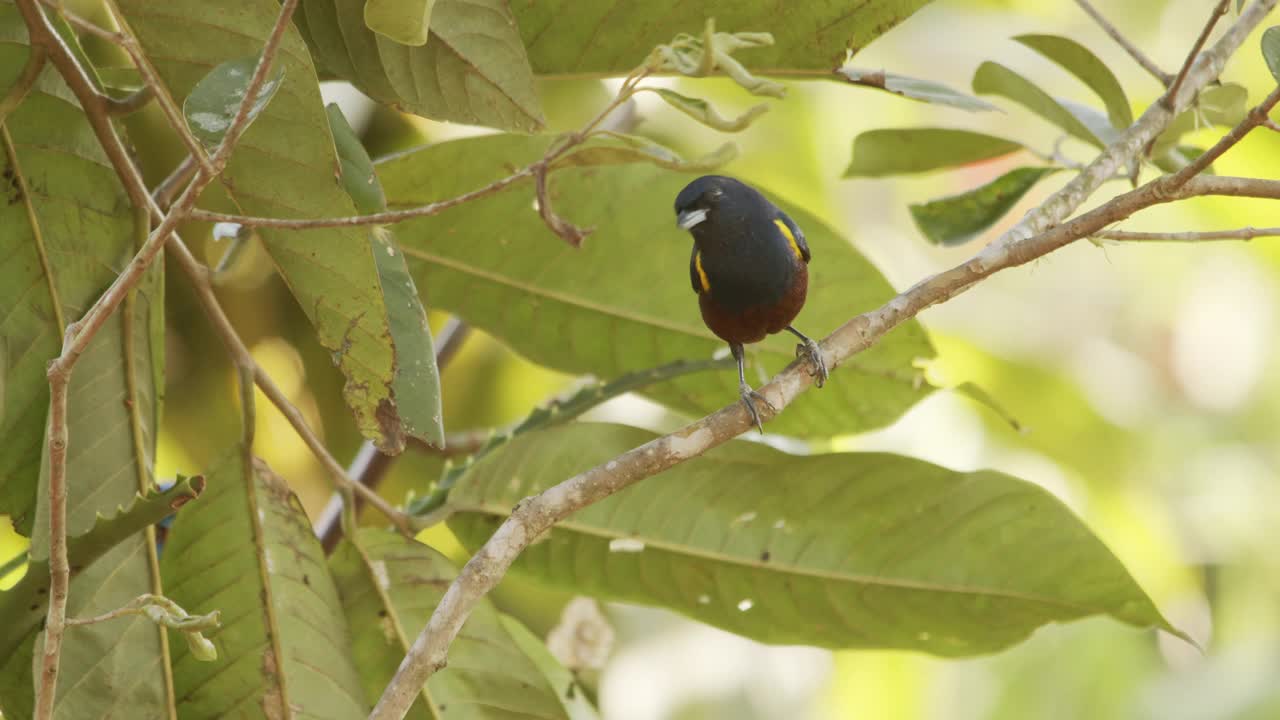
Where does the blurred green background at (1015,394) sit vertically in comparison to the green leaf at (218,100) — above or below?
above

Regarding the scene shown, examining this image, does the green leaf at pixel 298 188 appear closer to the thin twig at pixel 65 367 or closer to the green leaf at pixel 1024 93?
the thin twig at pixel 65 367

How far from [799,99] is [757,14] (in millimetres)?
1738

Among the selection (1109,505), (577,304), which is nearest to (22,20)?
(577,304)

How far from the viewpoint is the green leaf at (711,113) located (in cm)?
74

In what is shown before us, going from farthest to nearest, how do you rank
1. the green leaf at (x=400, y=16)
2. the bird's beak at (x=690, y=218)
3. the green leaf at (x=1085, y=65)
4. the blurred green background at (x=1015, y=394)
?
the blurred green background at (x=1015, y=394)
the green leaf at (x=1085, y=65)
the bird's beak at (x=690, y=218)
the green leaf at (x=400, y=16)

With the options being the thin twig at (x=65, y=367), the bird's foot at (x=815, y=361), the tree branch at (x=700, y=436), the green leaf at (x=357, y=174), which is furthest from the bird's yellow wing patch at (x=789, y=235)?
the thin twig at (x=65, y=367)

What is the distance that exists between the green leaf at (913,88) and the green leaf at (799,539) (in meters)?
0.41

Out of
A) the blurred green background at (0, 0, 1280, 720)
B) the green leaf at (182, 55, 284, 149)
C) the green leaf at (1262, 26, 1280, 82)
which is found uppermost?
the blurred green background at (0, 0, 1280, 720)

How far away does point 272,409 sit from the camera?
2139 millimetres

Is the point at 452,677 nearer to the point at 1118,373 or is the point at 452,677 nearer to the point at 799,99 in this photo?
the point at 799,99

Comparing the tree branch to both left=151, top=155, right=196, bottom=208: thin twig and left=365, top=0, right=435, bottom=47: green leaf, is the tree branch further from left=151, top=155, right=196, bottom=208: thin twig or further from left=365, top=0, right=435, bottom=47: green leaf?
left=151, top=155, right=196, bottom=208: thin twig

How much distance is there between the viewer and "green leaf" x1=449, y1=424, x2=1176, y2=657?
135cm

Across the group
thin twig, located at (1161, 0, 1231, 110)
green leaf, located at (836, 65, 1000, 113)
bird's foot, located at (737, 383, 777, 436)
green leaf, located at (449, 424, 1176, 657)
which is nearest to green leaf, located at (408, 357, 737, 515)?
green leaf, located at (449, 424, 1176, 657)

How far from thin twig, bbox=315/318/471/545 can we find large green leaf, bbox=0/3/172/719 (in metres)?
0.23
